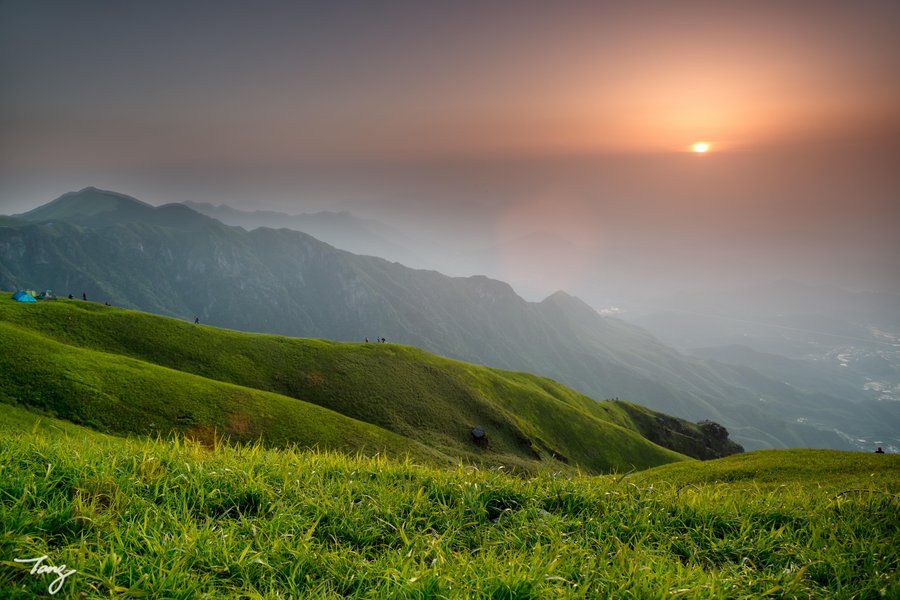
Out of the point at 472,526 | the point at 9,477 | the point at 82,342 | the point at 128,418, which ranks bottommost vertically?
the point at 128,418

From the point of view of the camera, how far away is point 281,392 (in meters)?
68.7

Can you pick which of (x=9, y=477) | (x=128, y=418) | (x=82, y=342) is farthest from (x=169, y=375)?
(x=9, y=477)

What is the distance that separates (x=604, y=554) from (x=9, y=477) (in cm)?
806

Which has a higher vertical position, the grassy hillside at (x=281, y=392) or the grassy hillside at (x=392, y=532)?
the grassy hillside at (x=392, y=532)

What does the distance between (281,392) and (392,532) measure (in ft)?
231

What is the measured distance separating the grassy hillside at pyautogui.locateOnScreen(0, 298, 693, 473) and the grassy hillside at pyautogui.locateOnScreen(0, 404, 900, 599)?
897 inches

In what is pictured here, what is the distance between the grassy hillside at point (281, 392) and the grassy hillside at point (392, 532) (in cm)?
2280

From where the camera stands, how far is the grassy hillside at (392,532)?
4168 mm

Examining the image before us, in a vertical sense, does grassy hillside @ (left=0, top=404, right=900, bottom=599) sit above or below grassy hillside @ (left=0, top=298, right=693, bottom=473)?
above

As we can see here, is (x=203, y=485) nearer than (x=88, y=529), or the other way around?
(x=88, y=529)

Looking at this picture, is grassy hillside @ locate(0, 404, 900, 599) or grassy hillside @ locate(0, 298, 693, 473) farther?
grassy hillside @ locate(0, 298, 693, 473)

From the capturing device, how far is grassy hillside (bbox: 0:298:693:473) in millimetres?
43206

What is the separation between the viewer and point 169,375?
5250 centimetres

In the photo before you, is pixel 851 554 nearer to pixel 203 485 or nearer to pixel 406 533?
pixel 406 533
